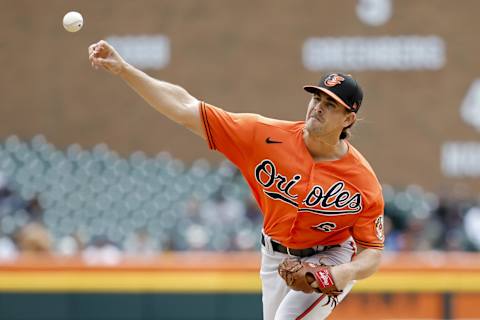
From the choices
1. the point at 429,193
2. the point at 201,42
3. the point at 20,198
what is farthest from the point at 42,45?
the point at 429,193

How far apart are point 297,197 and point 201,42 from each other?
9.27 metres

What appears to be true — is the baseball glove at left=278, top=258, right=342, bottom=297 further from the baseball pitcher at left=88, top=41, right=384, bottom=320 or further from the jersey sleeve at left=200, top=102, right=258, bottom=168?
the jersey sleeve at left=200, top=102, right=258, bottom=168

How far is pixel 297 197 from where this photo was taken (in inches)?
177

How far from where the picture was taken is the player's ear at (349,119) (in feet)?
14.5

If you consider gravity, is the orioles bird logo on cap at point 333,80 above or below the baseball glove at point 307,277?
above

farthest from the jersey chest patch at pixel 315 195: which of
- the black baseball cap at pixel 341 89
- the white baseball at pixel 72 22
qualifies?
the white baseball at pixel 72 22

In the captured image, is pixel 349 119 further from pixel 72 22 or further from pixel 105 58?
pixel 72 22

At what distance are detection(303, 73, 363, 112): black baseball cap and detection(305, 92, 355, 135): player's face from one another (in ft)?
0.13

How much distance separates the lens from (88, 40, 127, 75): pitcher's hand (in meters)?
4.09

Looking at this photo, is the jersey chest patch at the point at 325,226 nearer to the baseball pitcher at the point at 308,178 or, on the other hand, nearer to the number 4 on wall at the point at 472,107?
the baseball pitcher at the point at 308,178

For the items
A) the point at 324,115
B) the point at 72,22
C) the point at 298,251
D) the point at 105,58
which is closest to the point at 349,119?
the point at 324,115

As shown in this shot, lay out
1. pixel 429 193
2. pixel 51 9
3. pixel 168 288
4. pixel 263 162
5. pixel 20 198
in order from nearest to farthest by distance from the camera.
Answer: pixel 263 162, pixel 168 288, pixel 20 198, pixel 429 193, pixel 51 9

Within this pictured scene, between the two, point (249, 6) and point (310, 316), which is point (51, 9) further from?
point (310, 316)

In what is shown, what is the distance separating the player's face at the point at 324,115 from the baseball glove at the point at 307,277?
0.64 meters
